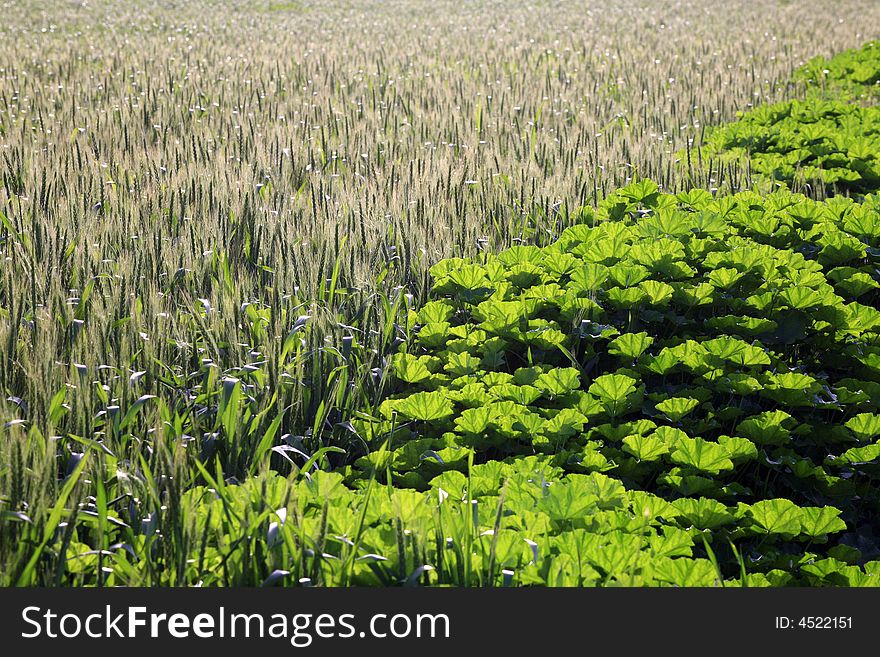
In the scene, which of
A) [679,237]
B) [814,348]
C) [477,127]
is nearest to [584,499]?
[814,348]

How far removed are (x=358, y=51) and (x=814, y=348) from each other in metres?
7.26

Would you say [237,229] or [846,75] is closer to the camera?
[237,229]

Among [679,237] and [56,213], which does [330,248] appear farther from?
[679,237]

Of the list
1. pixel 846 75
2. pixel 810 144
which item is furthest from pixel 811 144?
pixel 846 75

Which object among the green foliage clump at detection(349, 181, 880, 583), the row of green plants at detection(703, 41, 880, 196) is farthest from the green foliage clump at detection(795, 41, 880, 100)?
the green foliage clump at detection(349, 181, 880, 583)

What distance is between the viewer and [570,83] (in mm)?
7598

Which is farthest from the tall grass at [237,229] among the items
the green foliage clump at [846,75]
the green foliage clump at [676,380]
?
the green foliage clump at [846,75]

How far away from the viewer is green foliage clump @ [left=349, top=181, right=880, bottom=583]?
7.24 feet

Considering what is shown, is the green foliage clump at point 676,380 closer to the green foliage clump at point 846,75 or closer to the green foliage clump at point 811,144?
the green foliage clump at point 811,144

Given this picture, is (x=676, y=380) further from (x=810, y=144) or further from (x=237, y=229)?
(x=810, y=144)

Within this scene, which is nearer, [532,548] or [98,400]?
[532,548]

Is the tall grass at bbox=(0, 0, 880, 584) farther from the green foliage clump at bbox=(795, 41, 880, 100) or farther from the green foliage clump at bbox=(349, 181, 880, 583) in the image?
the green foliage clump at bbox=(795, 41, 880, 100)

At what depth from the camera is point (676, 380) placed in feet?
9.90

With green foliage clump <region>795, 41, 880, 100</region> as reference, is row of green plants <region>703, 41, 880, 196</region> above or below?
below
